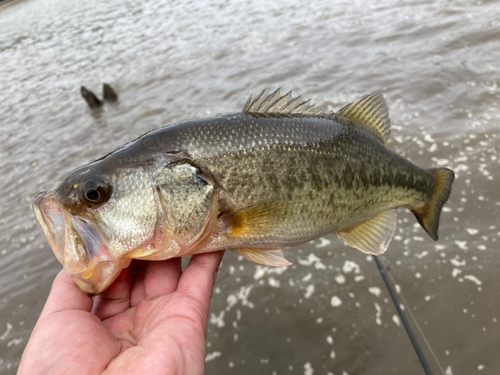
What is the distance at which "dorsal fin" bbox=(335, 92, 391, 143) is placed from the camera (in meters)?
2.51

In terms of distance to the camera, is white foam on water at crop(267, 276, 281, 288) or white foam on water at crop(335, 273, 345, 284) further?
white foam on water at crop(267, 276, 281, 288)

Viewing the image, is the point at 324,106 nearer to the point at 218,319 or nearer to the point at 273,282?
the point at 273,282

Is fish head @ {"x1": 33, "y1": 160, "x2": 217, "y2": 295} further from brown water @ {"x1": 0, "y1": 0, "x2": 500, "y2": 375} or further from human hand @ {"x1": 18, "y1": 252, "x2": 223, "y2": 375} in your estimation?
brown water @ {"x1": 0, "y1": 0, "x2": 500, "y2": 375}

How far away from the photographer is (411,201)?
2582mm

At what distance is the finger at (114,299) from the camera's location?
215cm

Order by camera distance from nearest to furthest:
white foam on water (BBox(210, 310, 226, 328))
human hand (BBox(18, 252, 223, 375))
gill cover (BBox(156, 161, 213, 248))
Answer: human hand (BBox(18, 252, 223, 375)) → gill cover (BBox(156, 161, 213, 248)) → white foam on water (BBox(210, 310, 226, 328))

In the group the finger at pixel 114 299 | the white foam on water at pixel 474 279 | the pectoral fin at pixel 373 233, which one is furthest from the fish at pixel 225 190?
the white foam on water at pixel 474 279

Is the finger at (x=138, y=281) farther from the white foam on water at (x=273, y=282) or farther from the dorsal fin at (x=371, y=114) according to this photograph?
the dorsal fin at (x=371, y=114)

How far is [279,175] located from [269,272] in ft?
6.68

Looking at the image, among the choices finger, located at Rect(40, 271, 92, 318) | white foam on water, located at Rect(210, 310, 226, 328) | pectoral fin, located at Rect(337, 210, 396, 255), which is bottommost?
white foam on water, located at Rect(210, 310, 226, 328)

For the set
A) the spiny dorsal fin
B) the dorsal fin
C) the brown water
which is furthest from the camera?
the brown water

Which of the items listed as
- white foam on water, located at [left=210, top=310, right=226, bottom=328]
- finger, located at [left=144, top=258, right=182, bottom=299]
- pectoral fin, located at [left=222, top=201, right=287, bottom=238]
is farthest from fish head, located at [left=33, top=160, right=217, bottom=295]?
white foam on water, located at [left=210, top=310, right=226, bottom=328]

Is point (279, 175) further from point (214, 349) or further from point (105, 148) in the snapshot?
point (105, 148)

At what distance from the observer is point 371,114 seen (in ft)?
8.43
